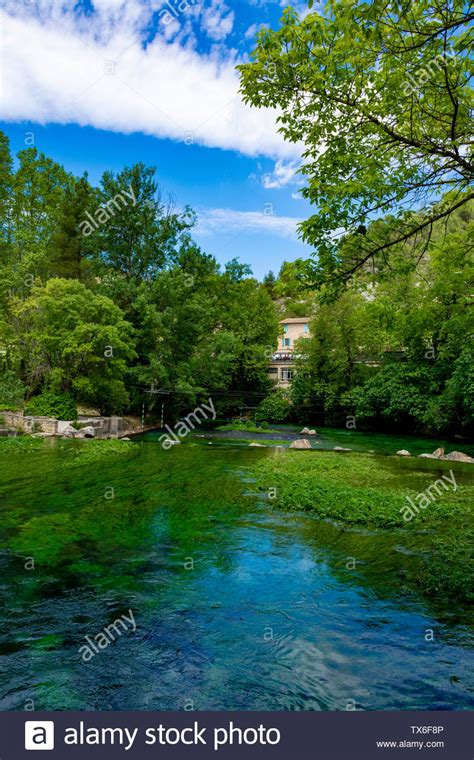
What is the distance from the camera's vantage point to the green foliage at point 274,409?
45344 millimetres

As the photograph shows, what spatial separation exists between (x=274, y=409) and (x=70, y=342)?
2368cm

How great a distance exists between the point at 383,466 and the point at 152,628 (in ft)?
52.0

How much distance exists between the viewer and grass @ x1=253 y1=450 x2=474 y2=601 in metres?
7.63

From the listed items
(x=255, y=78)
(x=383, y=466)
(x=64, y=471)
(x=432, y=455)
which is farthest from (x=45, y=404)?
(x=255, y=78)

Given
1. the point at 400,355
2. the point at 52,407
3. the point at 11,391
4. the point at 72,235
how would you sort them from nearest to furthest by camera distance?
the point at 52,407
the point at 11,391
the point at 400,355
the point at 72,235

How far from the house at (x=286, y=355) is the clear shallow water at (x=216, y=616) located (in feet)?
129

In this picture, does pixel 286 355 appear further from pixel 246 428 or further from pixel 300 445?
pixel 300 445

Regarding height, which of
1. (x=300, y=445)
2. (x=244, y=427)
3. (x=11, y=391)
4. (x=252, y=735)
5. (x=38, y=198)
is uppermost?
(x=38, y=198)

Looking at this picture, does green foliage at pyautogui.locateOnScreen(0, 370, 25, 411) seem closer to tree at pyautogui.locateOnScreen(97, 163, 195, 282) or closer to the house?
tree at pyautogui.locateOnScreen(97, 163, 195, 282)

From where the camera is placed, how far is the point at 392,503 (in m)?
11.8

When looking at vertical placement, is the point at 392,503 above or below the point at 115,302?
below

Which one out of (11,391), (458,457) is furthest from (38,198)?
(458,457)

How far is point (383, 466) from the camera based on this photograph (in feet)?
64.6

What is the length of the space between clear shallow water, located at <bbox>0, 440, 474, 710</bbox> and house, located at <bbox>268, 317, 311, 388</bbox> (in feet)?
129
